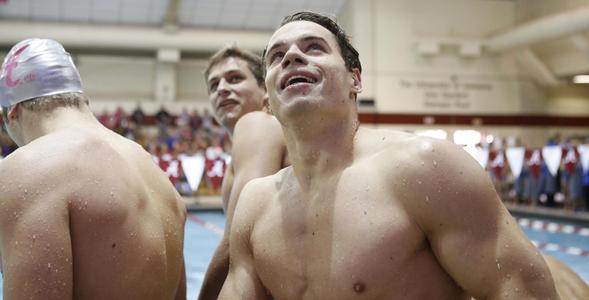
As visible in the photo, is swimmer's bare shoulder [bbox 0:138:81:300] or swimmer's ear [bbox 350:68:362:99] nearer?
swimmer's bare shoulder [bbox 0:138:81:300]

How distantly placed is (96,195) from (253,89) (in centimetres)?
157

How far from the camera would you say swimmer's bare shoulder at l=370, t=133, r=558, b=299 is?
1302 millimetres

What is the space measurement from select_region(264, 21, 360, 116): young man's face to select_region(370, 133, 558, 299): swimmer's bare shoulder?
1.16 feet

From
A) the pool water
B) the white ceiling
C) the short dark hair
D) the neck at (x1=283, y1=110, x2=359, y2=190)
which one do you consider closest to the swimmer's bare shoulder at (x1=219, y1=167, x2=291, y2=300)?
the neck at (x1=283, y1=110, x2=359, y2=190)

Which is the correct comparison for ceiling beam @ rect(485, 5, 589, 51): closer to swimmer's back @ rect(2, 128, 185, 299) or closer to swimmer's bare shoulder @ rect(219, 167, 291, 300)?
A: swimmer's bare shoulder @ rect(219, 167, 291, 300)

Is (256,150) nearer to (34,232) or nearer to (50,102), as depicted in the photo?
(50,102)

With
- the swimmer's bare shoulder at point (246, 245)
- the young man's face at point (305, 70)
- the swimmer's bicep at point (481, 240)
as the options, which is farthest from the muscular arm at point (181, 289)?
the swimmer's bicep at point (481, 240)

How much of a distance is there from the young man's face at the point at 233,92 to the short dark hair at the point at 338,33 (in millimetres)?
1237

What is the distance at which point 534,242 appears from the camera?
24.7ft

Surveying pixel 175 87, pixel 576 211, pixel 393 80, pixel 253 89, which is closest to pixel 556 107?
pixel 393 80

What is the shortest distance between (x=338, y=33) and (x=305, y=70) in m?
0.23

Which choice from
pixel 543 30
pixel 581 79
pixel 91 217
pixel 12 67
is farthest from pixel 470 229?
pixel 581 79

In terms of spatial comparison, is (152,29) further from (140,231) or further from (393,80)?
(140,231)

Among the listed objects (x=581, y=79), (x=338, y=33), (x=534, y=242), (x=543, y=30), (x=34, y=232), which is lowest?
(x=534, y=242)
